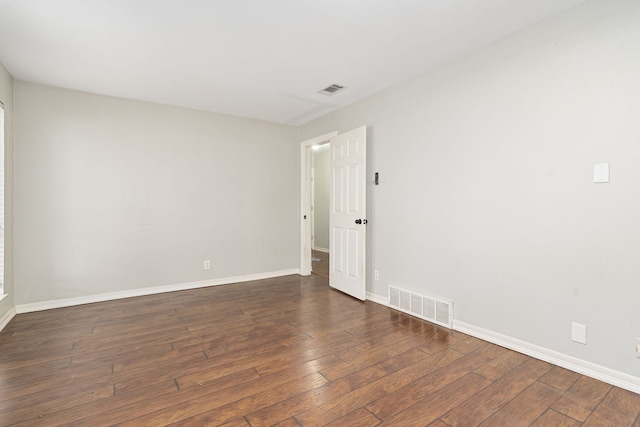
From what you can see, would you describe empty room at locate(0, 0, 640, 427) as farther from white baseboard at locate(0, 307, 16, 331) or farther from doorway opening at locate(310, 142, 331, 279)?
doorway opening at locate(310, 142, 331, 279)

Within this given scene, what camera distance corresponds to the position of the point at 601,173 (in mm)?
2059

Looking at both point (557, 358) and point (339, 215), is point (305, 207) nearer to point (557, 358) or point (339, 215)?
point (339, 215)

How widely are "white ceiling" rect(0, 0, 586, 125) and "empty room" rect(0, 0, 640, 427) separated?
2 centimetres

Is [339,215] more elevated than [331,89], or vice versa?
[331,89]

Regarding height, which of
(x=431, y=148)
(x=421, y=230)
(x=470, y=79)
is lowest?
(x=421, y=230)

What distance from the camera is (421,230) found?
326 cm

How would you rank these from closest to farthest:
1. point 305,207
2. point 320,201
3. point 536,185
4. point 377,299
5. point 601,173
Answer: point 601,173 → point 536,185 → point 377,299 → point 305,207 → point 320,201

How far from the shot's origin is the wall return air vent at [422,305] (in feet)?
9.71

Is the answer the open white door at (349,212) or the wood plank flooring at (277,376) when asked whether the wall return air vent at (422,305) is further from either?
the open white door at (349,212)

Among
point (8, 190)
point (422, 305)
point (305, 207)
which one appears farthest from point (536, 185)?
point (8, 190)

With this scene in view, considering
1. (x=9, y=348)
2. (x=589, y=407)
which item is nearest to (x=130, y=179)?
(x=9, y=348)

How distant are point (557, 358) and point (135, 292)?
4.42 m

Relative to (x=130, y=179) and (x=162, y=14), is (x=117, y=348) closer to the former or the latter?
(x=130, y=179)

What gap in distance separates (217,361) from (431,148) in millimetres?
2710
